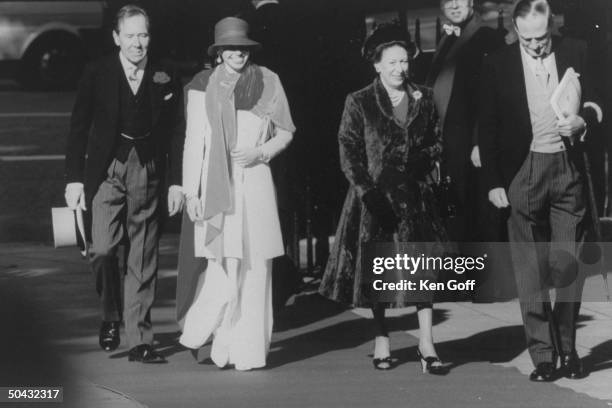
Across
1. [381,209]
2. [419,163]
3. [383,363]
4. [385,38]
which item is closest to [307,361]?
[383,363]

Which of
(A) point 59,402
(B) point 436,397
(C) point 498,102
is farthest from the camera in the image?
(C) point 498,102

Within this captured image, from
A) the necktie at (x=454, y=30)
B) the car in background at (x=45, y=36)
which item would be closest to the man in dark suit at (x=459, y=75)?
the necktie at (x=454, y=30)

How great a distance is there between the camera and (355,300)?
7809 millimetres

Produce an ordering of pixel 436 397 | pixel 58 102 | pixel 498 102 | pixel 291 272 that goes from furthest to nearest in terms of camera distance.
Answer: pixel 58 102 → pixel 291 272 → pixel 498 102 → pixel 436 397

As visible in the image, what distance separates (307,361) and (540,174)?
1535 mm

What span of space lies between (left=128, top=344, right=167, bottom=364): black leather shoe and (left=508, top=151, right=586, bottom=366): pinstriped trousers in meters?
1.82

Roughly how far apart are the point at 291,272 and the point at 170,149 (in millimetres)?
1533

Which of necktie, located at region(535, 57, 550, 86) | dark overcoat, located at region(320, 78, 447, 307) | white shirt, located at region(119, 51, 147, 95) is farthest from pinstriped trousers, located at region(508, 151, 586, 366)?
white shirt, located at region(119, 51, 147, 95)

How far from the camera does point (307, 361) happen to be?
316 inches

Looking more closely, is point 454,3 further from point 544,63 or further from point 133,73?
point 133,73

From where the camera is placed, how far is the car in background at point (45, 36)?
67.8 ft

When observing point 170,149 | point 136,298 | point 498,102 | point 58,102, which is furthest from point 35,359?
point 58,102

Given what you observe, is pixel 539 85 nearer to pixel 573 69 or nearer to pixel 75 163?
pixel 573 69

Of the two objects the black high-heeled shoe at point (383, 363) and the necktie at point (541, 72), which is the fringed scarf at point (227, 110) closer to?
the black high-heeled shoe at point (383, 363)
